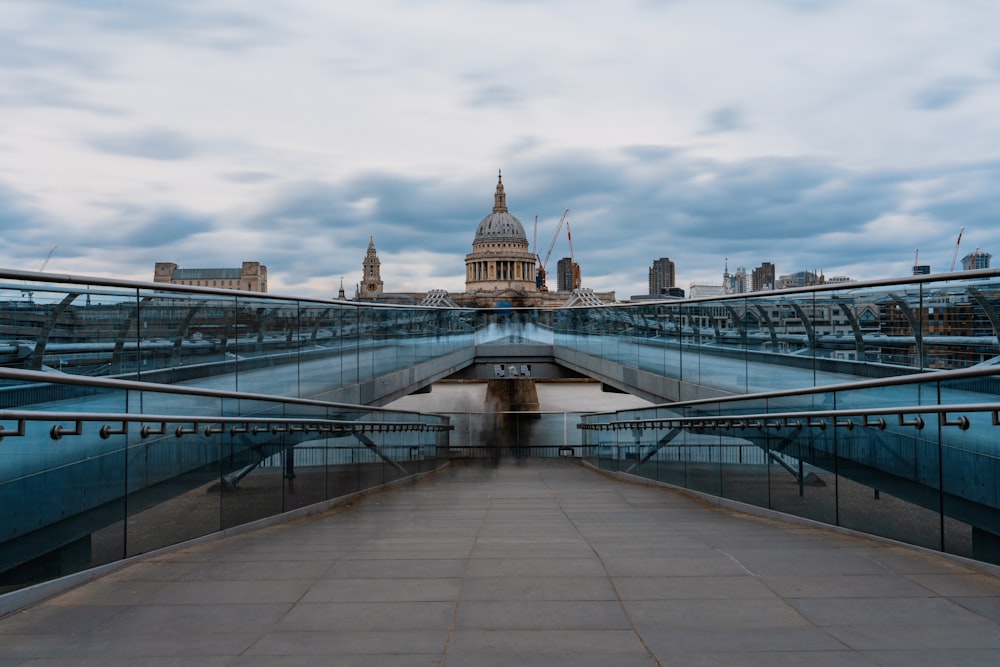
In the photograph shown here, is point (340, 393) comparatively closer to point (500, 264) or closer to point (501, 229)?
point (500, 264)

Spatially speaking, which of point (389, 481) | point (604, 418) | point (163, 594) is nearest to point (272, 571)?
point (163, 594)

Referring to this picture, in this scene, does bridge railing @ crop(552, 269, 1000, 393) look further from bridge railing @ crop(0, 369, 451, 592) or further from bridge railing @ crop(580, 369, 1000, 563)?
bridge railing @ crop(0, 369, 451, 592)

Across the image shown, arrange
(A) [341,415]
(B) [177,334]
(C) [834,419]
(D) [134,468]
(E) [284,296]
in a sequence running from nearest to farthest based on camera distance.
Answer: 1. (D) [134,468]
2. (C) [834,419]
3. (B) [177,334]
4. (A) [341,415]
5. (E) [284,296]

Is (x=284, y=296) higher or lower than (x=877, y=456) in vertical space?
higher

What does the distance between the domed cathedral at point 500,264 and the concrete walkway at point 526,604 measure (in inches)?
6533

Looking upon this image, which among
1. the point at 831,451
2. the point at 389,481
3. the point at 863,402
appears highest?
the point at 863,402

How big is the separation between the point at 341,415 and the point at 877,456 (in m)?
6.02

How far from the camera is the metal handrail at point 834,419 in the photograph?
5.55m

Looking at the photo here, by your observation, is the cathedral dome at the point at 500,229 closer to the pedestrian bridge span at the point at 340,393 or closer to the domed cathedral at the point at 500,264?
the domed cathedral at the point at 500,264

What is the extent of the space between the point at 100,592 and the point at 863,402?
18.9ft

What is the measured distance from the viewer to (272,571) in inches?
213

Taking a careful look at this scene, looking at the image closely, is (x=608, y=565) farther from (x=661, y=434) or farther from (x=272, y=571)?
(x=661, y=434)

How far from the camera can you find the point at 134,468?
574 centimetres

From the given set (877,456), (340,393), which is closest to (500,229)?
(340,393)
